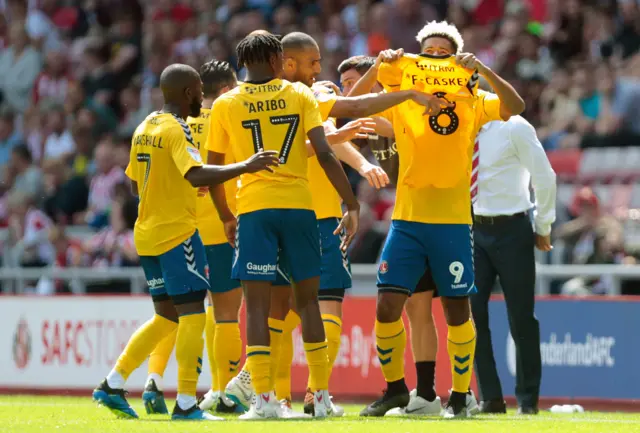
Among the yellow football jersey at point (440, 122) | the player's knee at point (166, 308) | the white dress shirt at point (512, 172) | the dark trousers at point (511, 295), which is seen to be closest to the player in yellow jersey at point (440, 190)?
the yellow football jersey at point (440, 122)

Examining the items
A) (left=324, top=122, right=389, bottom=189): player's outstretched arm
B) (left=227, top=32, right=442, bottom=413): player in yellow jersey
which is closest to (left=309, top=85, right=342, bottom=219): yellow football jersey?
(left=227, top=32, right=442, bottom=413): player in yellow jersey

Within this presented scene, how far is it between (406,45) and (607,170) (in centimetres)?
439

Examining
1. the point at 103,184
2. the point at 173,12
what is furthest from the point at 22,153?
the point at 173,12

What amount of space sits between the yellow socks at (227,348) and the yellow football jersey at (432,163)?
1.68 metres

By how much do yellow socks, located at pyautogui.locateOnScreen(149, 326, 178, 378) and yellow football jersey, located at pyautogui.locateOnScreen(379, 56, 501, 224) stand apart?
6.79ft

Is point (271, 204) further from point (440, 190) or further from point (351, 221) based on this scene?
point (440, 190)

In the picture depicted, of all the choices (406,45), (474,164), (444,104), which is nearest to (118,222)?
(406,45)

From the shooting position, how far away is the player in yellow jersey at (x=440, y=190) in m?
9.45

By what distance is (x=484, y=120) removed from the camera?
31.9 ft

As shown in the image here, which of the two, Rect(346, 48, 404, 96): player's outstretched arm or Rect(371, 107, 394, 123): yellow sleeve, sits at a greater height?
Rect(346, 48, 404, 96): player's outstretched arm

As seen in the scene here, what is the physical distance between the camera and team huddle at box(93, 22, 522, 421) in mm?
8977

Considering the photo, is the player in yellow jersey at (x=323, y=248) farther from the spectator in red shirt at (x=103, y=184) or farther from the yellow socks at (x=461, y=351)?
the spectator in red shirt at (x=103, y=184)

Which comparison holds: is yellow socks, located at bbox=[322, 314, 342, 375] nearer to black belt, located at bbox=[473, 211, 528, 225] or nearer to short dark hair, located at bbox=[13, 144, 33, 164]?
black belt, located at bbox=[473, 211, 528, 225]

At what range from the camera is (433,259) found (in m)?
9.53
